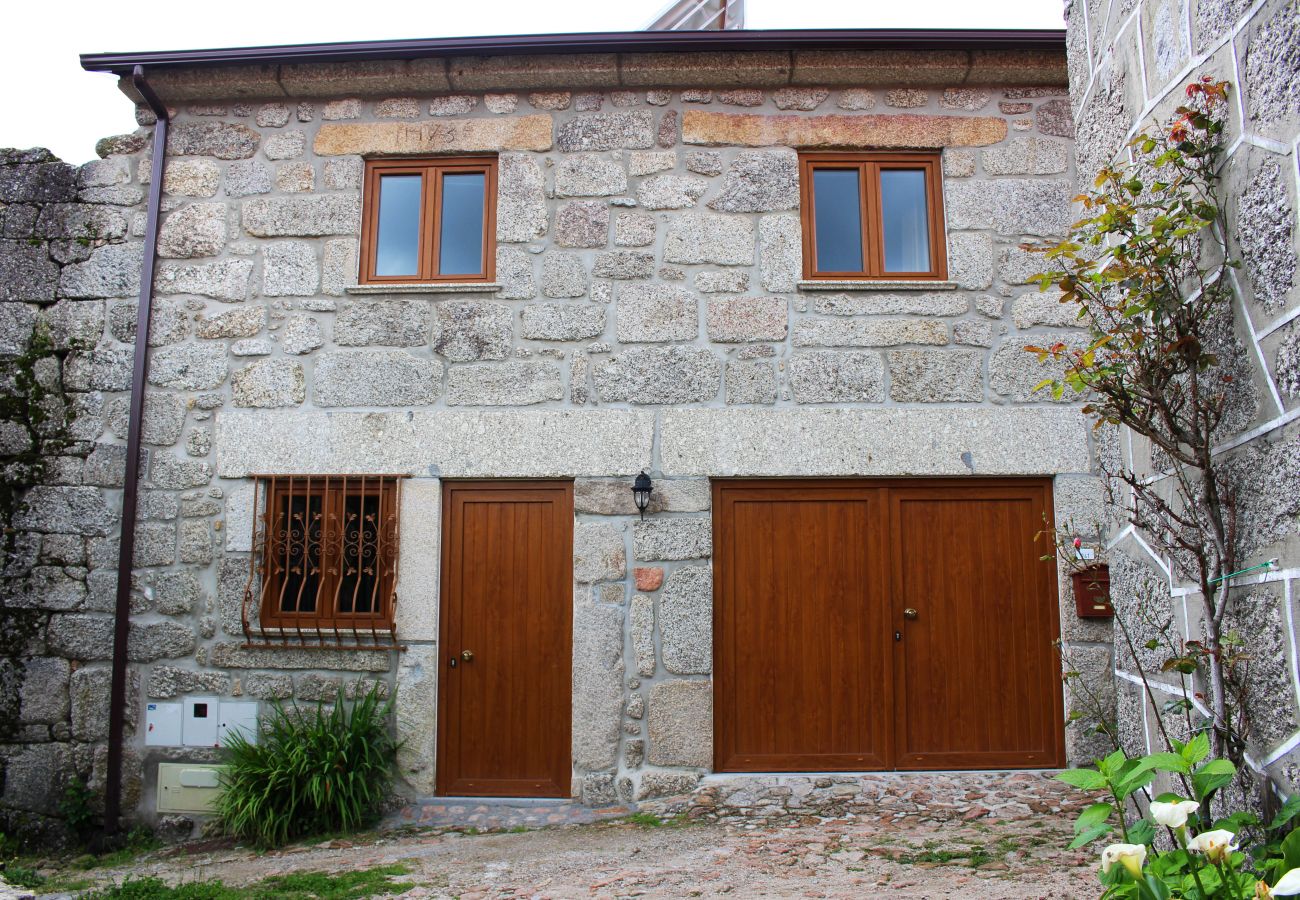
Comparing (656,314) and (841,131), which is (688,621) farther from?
(841,131)

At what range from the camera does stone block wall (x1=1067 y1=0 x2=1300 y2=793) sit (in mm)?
1746

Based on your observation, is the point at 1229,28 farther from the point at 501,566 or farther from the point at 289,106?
the point at 289,106

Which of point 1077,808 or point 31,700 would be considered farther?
point 31,700

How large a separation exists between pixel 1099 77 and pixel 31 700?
5.87 m

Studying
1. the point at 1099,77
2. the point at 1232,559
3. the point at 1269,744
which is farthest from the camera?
the point at 1099,77

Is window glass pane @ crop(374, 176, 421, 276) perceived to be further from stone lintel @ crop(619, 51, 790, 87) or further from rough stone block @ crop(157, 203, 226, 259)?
stone lintel @ crop(619, 51, 790, 87)

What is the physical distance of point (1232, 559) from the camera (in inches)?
77.3

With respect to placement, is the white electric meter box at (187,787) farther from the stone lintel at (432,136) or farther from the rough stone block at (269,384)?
the stone lintel at (432,136)

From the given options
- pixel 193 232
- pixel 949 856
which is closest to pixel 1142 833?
pixel 949 856

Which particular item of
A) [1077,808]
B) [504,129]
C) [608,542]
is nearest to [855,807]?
[1077,808]

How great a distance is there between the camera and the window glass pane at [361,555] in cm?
505

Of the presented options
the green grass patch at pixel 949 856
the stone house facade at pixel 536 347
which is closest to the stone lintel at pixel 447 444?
the stone house facade at pixel 536 347

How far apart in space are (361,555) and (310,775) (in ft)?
3.84

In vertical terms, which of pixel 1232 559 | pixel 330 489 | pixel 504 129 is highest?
pixel 504 129
